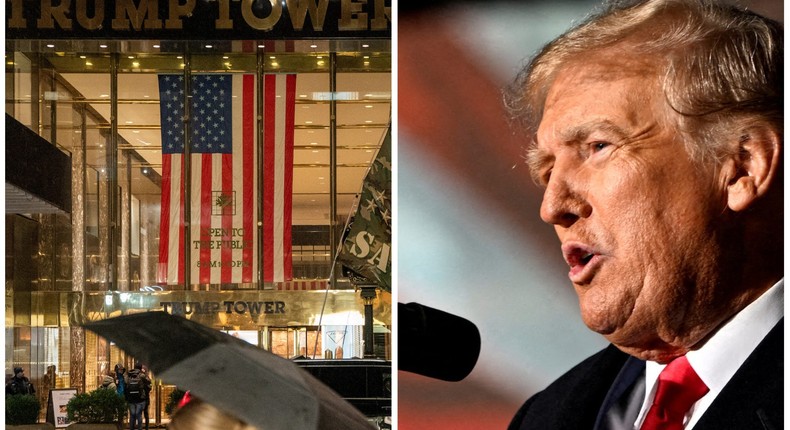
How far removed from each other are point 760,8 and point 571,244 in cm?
104

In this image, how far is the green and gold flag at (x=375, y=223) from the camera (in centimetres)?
521

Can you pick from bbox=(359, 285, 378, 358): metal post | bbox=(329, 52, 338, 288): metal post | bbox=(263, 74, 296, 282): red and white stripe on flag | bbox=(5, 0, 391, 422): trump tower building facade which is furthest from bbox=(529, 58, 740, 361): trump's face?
bbox=(263, 74, 296, 282): red and white stripe on flag

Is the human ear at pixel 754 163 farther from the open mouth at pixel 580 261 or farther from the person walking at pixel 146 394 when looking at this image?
the person walking at pixel 146 394

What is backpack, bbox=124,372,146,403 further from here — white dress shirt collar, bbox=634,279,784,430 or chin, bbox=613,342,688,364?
white dress shirt collar, bbox=634,279,784,430

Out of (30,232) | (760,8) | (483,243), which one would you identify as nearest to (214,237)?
(30,232)

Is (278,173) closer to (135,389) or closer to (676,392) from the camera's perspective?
(135,389)

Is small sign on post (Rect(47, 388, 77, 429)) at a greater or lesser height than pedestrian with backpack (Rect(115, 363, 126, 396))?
lesser

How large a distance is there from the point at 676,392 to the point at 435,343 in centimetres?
86

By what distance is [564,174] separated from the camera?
3482 mm

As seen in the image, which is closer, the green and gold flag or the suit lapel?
the suit lapel

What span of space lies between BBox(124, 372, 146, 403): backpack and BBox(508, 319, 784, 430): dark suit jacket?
5747 millimetres

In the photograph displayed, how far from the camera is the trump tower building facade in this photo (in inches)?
350

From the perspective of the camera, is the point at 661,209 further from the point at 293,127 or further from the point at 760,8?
the point at 293,127

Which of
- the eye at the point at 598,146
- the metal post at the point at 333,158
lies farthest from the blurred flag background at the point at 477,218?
the metal post at the point at 333,158
